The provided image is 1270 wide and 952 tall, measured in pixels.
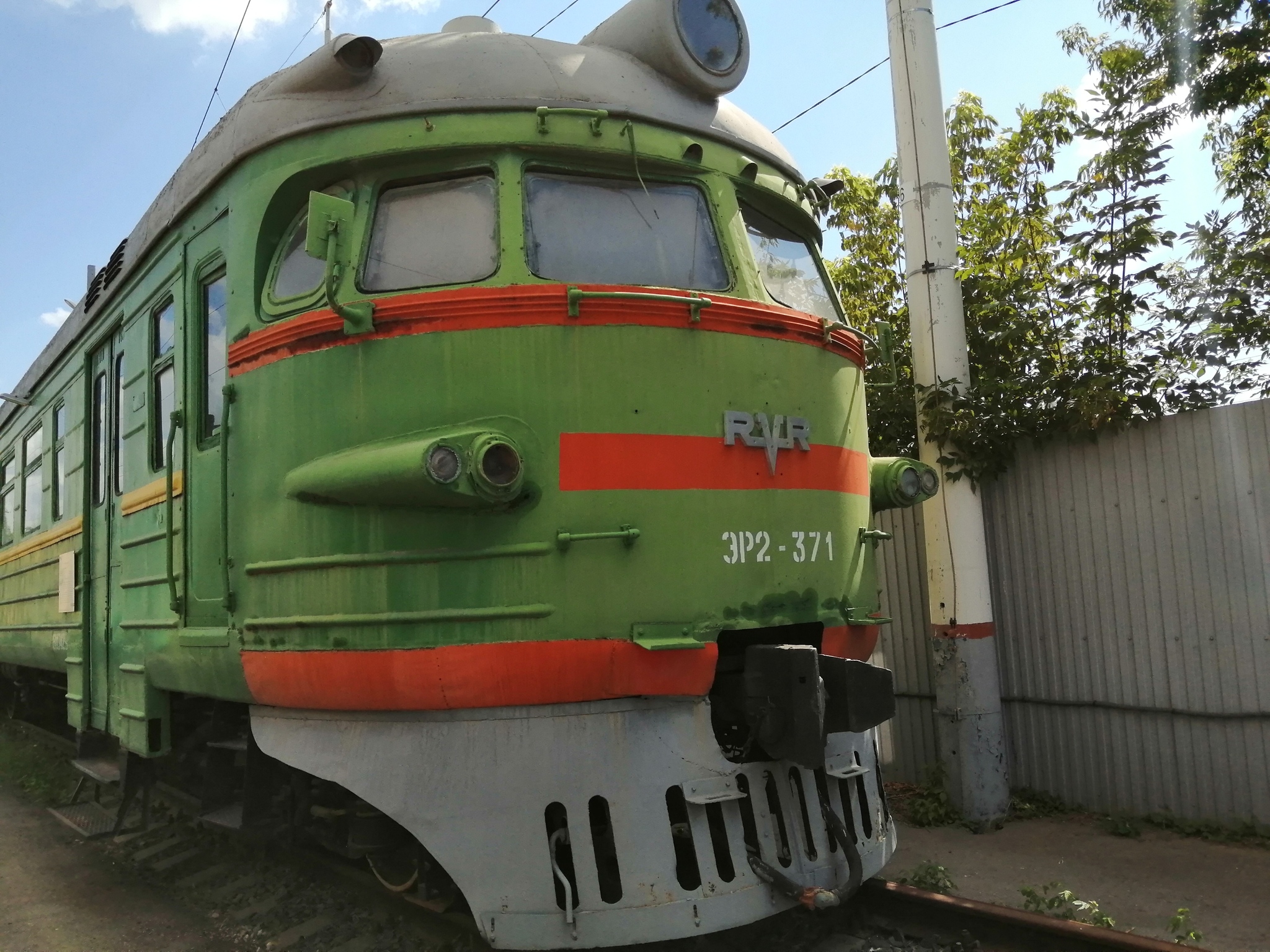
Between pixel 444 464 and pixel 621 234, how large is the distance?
4.20ft

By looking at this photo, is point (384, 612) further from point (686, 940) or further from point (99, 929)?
point (99, 929)

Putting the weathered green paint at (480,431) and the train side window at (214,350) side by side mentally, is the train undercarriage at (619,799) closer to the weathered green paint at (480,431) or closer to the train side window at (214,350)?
the weathered green paint at (480,431)

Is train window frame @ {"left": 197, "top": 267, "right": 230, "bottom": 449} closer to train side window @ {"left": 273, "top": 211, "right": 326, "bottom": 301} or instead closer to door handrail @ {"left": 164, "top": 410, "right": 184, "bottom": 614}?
door handrail @ {"left": 164, "top": 410, "right": 184, "bottom": 614}

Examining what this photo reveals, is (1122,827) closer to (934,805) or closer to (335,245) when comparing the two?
(934,805)

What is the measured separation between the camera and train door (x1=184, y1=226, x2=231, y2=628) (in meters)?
4.23

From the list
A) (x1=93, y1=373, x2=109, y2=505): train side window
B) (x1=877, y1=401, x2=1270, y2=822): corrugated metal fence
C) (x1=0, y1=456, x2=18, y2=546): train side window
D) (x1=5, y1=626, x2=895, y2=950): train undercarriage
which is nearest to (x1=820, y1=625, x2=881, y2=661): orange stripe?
(x1=5, y1=626, x2=895, y2=950): train undercarriage

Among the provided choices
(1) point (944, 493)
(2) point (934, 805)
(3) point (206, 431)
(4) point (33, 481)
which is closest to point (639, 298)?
(3) point (206, 431)

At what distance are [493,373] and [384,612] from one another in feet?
3.09

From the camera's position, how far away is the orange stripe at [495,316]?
365 cm

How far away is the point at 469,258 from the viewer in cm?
384

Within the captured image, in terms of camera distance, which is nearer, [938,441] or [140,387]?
[140,387]

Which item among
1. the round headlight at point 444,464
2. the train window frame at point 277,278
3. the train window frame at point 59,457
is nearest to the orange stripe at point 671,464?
the round headlight at point 444,464

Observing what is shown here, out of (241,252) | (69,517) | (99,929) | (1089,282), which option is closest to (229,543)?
(241,252)

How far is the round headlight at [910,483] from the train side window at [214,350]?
310cm
